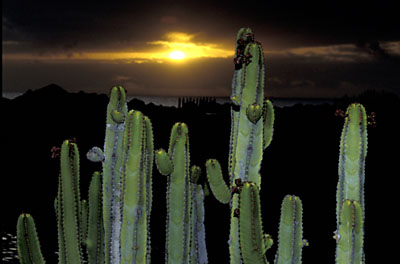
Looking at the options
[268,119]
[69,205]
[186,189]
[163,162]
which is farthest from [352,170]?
[69,205]

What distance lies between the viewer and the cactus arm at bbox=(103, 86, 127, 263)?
456cm

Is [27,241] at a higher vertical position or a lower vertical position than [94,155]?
lower

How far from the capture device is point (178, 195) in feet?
15.1

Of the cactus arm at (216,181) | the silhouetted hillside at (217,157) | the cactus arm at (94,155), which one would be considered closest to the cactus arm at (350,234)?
the cactus arm at (216,181)

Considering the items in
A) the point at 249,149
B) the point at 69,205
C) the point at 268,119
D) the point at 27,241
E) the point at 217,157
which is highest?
the point at 217,157

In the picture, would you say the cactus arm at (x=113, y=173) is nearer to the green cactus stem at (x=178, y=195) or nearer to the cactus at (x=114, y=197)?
the cactus at (x=114, y=197)

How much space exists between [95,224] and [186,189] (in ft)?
3.81

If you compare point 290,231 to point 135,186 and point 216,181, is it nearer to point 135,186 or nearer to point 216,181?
point 216,181

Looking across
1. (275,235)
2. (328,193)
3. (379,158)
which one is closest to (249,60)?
(275,235)

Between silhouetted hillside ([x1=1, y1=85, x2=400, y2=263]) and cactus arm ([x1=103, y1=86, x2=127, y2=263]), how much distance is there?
9539 mm

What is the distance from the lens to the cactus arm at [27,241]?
179 inches

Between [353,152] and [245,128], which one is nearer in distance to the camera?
[353,152]

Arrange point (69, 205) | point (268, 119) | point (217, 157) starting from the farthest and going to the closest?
point (217, 157) < point (268, 119) < point (69, 205)

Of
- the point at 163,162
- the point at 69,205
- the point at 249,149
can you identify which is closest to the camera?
the point at 163,162
